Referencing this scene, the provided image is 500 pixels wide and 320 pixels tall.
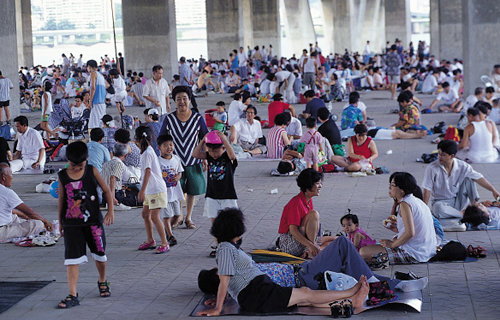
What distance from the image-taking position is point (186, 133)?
32.9ft

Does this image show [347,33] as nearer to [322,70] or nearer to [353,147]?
[322,70]

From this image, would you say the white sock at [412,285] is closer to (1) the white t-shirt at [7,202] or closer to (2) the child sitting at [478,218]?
(2) the child sitting at [478,218]

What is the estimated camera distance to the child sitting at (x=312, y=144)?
533 inches

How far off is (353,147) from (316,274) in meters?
6.93

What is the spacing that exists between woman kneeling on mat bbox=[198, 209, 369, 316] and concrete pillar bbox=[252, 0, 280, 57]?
45.4m

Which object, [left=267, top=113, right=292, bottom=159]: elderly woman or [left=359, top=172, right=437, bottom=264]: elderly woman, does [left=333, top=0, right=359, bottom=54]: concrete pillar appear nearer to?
[left=267, top=113, right=292, bottom=159]: elderly woman

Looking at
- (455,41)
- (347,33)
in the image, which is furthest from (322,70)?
(347,33)

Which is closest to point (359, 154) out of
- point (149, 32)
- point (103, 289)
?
point (103, 289)

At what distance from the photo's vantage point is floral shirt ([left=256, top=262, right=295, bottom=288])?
707 cm

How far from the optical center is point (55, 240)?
985cm

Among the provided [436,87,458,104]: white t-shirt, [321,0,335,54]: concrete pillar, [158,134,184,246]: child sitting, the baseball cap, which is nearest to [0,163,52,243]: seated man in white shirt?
[158,134,184,246]: child sitting

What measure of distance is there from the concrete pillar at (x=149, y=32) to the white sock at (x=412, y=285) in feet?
86.3

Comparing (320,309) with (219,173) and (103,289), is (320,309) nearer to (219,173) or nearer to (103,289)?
(103,289)

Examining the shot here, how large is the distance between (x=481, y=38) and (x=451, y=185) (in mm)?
13808
